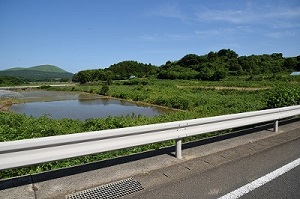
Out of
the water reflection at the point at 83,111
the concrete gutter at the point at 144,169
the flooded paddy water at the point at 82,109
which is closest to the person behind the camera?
the concrete gutter at the point at 144,169

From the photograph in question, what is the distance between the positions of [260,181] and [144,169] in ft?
5.46

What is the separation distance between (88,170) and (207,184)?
5.70ft

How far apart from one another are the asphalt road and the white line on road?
0.05 metres

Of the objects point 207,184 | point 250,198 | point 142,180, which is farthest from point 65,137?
point 250,198

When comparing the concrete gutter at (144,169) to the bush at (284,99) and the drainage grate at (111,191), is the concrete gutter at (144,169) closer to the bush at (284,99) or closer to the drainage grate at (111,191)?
the drainage grate at (111,191)

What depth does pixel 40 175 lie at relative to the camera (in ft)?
12.0

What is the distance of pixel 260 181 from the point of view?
360cm

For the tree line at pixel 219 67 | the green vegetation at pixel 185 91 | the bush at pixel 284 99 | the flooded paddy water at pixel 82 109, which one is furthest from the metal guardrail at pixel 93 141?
the tree line at pixel 219 67

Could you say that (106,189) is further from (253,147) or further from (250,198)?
(253,147)

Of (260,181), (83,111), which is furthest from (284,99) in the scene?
(83,111)

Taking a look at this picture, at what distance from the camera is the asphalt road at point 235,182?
10.5 ft

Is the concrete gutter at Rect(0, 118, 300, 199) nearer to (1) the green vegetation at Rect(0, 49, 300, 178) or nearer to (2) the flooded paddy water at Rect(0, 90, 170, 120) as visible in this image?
(1) the green vegetation at Rect(0, 49, 300, 178)

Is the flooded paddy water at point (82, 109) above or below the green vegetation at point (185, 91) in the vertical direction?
below

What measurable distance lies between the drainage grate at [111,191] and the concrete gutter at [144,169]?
93 mm
